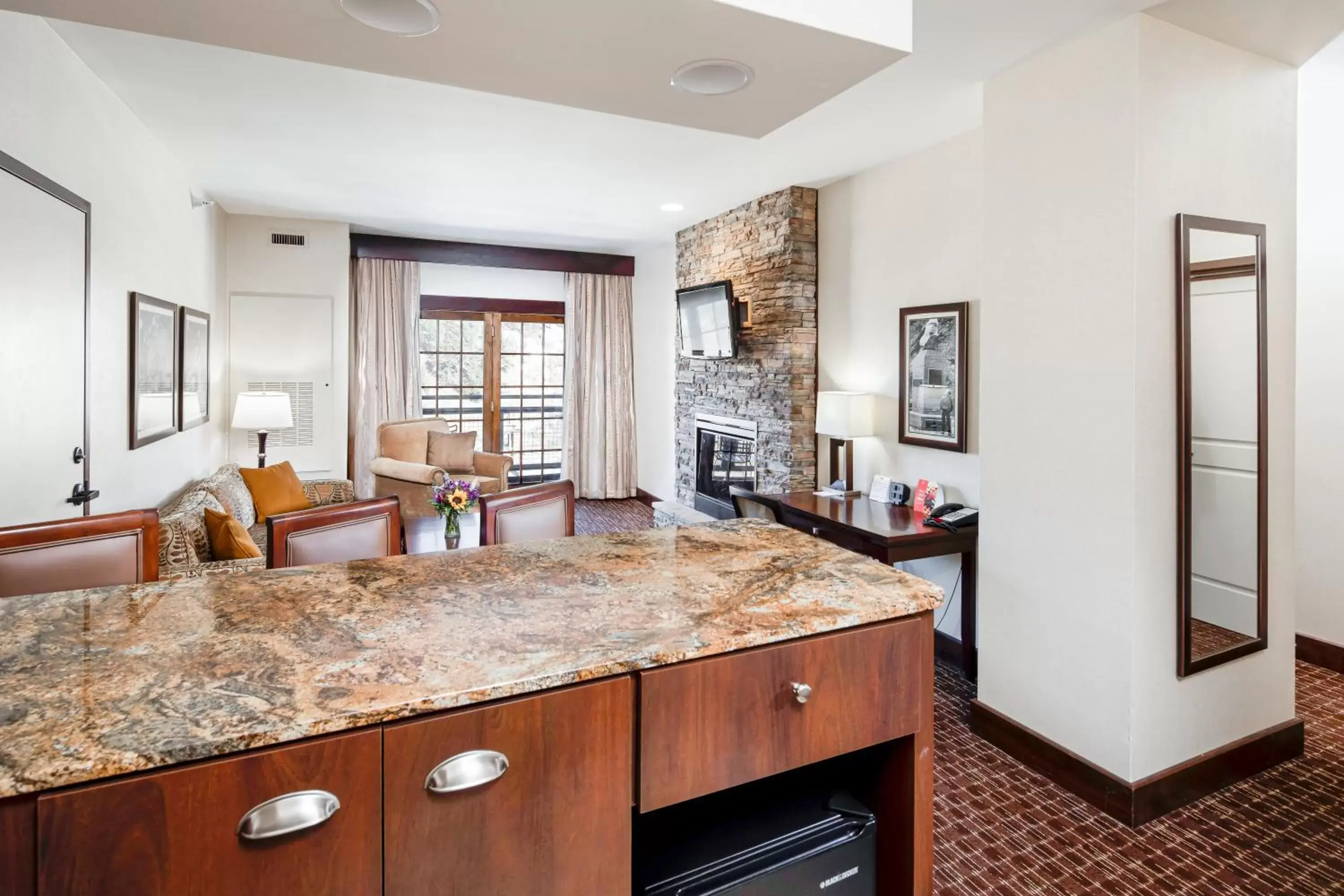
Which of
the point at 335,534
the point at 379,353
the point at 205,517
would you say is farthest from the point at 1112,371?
the point at 379,353

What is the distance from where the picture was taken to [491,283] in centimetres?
711

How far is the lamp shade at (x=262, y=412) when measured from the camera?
506 cm

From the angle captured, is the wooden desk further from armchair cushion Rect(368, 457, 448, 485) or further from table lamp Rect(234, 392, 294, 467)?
table lamp Rect(234, 392, 294, 467)

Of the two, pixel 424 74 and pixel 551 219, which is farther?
pixel 551 219

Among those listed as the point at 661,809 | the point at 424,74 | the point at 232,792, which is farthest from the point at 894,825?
the point at 424,74

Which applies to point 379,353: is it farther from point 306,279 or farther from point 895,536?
point 895,536

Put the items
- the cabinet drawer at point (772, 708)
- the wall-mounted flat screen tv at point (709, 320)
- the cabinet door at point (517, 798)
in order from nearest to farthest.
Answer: the cabinet door at point (517, 798) < the cabinet drawer at point (772, 708) < the wall-mounted flat screen tv at point (709, 320)

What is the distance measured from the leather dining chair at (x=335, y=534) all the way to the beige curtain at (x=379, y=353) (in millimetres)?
4740

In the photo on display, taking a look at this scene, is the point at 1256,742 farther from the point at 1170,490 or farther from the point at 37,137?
the point at 37,137

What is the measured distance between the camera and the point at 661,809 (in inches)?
52.8

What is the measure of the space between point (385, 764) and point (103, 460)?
2.93m

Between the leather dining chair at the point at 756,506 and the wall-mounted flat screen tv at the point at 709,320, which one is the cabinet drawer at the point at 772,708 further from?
the wall-mounted flat screen tv at the point at 709,320

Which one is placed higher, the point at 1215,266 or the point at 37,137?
the point at 37,137

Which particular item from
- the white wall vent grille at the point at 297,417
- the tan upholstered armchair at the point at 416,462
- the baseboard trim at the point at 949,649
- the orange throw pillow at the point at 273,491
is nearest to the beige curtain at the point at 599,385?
the tan upholstered armchair at the point at 416,462
